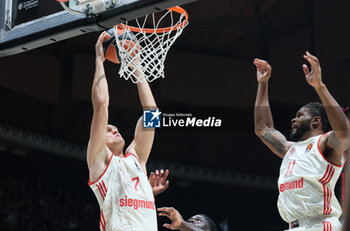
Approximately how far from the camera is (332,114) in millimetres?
3658

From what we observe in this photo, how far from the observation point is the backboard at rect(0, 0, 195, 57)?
12.4 ft

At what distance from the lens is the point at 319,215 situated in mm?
3811

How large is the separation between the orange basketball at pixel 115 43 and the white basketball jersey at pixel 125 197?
807 millimetres

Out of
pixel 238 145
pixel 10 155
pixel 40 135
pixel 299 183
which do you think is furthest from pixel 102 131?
pixel 238 145

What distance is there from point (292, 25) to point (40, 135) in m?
5.11

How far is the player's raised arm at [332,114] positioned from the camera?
3645 millimetres

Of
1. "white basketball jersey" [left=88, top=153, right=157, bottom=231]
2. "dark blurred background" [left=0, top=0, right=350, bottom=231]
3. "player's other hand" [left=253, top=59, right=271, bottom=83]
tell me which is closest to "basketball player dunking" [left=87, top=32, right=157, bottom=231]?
"white basketball jersey" [left=88, top=153, right=157, bottom=231]

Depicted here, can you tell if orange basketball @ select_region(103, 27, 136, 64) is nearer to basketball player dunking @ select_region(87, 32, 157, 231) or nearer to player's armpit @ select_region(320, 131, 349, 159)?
basketball player dunking @ select_region(87, 32, 157, 231)

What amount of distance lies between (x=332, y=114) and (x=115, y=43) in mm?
1745

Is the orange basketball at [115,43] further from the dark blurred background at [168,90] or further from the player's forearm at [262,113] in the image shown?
the dark blurred background at [168,90]

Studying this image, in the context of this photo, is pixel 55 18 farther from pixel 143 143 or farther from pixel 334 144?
pixel 334 144

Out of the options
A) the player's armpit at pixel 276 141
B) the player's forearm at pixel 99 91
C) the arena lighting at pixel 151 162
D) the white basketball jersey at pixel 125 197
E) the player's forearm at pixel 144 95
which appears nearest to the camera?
the white basketball jersey at pixel 125 197

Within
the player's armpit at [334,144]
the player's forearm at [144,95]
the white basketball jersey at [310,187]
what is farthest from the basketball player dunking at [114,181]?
the player's armpit at [334,144]

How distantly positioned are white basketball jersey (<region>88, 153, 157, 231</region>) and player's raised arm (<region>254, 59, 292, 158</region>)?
1000mm
